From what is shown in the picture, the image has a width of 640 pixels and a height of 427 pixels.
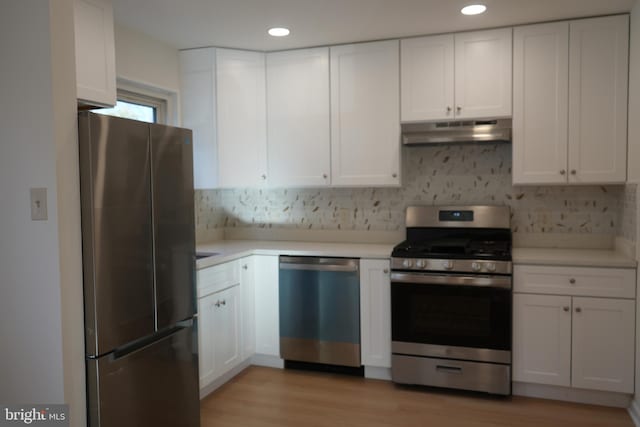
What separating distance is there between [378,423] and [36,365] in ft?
5.84

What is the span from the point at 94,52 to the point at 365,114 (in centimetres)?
183

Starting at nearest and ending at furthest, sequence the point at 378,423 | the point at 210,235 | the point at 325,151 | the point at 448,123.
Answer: the point at 378,423
the point at 448,123
the point at 325,151
the point at 210,235

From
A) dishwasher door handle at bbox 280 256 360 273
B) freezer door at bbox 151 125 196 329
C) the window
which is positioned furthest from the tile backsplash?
freezer door at bbox 151 125 196 329

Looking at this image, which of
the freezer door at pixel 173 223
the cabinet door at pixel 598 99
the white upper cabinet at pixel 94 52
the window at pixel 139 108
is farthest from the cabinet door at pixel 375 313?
the white upper cabinet at pixel 94 52

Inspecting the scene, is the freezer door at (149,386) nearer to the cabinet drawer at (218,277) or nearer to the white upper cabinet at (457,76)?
the cabinet drawer at (218,277)

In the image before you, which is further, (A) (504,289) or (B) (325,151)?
(B) (325,151)

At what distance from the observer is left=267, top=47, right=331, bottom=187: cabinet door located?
370cm

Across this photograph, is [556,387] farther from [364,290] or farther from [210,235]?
[210,235]

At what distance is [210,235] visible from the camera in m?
4.21

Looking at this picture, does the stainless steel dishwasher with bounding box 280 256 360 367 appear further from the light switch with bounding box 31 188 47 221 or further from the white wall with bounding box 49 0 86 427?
the light switch with bounding box 31 188 47 221

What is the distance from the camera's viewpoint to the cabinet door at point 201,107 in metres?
3.67

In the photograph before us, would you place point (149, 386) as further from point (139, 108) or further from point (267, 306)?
point (139, 108)

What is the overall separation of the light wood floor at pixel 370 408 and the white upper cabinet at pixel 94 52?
188cm

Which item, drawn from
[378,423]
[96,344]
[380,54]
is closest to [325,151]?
[380,54]
